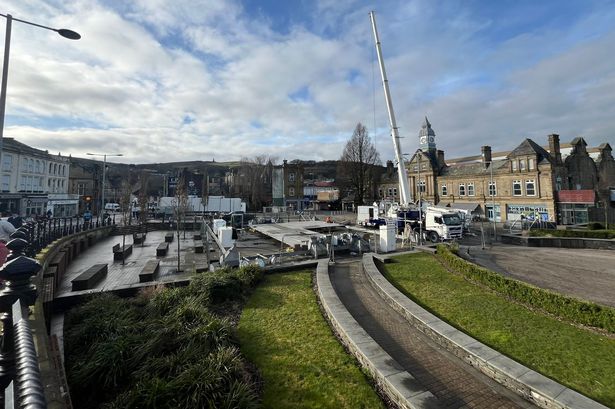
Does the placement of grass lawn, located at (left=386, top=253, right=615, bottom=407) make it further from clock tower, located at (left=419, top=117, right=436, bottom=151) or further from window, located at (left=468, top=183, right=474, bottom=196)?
clock tower, located at (left=419, top=117, right=436, bottom=151)

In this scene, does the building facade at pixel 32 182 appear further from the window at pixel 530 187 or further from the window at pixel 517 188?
the window at pixel 530 187

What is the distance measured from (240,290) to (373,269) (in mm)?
6161

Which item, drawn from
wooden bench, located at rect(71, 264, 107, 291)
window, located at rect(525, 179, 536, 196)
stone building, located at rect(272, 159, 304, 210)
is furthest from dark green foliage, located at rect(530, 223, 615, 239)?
stone building, located at rect(272, 159, 304, 210)

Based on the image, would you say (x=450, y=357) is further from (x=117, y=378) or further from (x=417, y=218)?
(x=417, y=218)

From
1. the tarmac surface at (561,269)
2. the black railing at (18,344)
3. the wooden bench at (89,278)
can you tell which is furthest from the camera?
the wooden bench at (89,278)

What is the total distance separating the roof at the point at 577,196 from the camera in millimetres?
38156

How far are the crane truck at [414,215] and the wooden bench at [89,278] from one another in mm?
23080

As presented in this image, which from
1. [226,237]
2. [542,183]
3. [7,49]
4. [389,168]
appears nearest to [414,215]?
[226,237]

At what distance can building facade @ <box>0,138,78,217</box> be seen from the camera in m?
45.7

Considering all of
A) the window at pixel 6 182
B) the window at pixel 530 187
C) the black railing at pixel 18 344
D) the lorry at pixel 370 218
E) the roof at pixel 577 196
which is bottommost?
the black railing at pixel 18 344

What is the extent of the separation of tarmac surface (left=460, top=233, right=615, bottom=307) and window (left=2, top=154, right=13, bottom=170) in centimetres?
6283

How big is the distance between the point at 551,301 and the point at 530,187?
139ft

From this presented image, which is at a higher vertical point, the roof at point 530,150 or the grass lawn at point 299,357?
the roof at point 530,150

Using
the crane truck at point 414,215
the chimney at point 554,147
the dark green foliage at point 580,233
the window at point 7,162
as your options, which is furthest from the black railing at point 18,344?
the window at point 7,162
